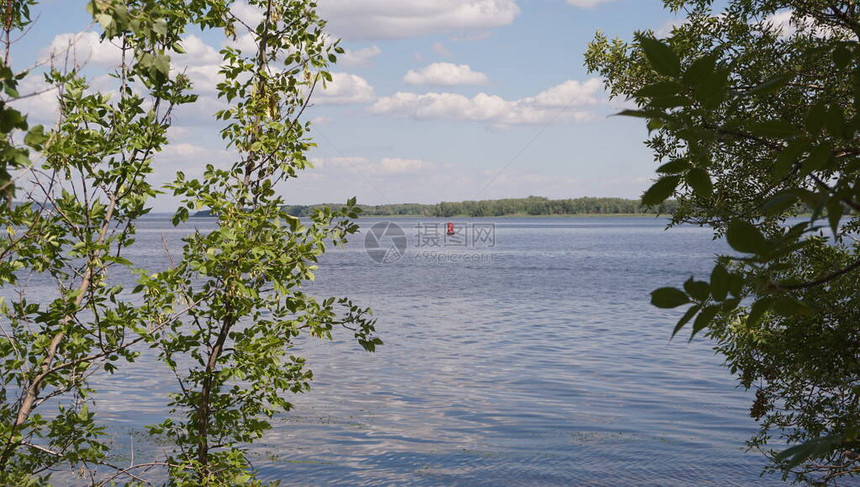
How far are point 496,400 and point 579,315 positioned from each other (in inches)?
608

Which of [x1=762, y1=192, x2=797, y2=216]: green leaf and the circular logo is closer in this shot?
[x1=762, y1=192, x2=797, y2=216]: green leaf

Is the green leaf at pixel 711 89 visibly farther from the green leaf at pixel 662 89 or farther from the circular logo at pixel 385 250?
the circular logo at pixel 385 250

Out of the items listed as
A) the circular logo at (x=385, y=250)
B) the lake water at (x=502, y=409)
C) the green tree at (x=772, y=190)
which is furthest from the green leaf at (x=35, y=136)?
the circular logo at (x=385, y=250)

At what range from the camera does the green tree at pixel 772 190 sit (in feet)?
4.07

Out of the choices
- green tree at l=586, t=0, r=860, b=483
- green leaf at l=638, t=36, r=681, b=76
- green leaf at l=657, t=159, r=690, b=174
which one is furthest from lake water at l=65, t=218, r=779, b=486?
green leaf at l=638, t=36, r=681, b=76

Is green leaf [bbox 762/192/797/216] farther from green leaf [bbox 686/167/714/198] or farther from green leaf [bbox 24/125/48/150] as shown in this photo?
green leaf [bbox 24/125/48/150]

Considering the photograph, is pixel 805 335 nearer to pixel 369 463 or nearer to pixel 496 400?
pixel 369 463

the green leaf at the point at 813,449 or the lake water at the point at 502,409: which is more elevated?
the green leaf at the point at 813,449

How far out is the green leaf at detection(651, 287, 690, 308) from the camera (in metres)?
1.20

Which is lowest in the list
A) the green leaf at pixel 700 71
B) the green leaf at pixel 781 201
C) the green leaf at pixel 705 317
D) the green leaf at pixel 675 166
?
the green leaf at pixel 705 317

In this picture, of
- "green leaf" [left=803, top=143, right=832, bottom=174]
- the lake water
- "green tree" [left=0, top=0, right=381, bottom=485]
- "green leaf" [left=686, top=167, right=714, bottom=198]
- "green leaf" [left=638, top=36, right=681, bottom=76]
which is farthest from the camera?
the lake water

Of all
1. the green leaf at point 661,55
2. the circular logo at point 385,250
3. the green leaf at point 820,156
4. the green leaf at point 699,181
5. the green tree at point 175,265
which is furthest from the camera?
the circular logo at point 385,250

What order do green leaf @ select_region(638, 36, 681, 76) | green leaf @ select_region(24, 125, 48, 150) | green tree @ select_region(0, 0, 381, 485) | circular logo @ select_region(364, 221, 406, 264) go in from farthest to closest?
circular logo @ select_region(364, 221, 406, 264)
green tree @ select_region(0, 0, 381, 485)
green leaf @ select_region(24, 125, 48, 150)
green leaf @ select_region(638, 36, 681, 76)

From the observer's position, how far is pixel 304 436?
15.2m
